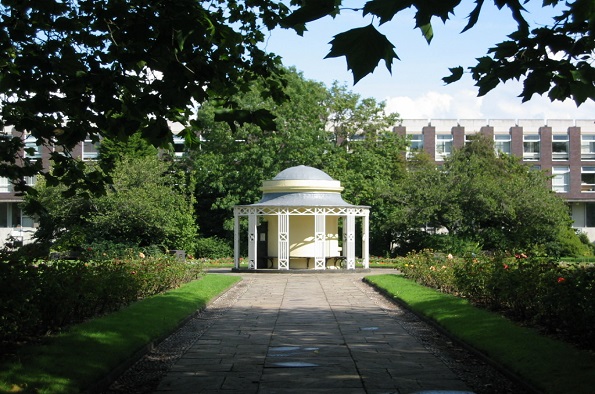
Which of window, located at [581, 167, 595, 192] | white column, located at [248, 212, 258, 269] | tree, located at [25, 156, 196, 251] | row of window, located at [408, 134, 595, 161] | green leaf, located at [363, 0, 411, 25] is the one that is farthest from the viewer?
row of window, located at [408, 134, 595, 161]

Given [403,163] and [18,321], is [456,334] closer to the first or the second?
[18,321]

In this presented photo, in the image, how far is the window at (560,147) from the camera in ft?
221

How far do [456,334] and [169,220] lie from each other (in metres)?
29.6

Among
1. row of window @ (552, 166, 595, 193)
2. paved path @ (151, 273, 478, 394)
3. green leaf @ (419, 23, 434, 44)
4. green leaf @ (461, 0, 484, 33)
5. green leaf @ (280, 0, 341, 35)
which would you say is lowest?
paved path @ (151, 273, 478, 394)

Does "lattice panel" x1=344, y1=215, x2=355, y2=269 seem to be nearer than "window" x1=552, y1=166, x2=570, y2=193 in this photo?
Yes

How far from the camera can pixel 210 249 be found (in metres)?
45.6

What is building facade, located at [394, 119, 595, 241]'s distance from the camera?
217ft

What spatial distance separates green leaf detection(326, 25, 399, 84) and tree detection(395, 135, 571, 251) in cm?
3805

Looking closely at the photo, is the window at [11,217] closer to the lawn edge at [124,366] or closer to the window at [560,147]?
the window at [560,147]

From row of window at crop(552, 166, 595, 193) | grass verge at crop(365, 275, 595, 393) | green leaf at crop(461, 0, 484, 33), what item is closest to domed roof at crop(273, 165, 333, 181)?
grass verge at crop(365, 275, 595, 393)

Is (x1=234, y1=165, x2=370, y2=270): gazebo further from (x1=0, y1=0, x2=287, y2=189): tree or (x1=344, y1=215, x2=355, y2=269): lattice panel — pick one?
(x1=0, y1=0, x2=287, y2=189): tree

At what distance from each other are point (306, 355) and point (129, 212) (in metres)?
29.9

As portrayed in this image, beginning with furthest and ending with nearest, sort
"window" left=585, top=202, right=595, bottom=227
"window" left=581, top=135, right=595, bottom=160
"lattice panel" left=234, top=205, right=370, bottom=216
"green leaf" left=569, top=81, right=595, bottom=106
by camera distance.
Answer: "window" left=581, top=135, right=595, bottom=160, "window" left=585, top=202, right=595, bottom=227, "lattice panel" left=234, top=205, right=370, bottom=216, "green leaf" left=569, top=81, right=595, bottom=106

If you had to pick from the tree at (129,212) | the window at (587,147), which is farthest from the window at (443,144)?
the tree at (129,212)
